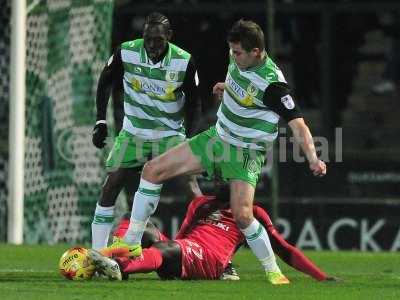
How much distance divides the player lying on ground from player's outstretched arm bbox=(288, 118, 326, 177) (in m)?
0.89

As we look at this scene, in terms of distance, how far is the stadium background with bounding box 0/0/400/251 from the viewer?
1458 cm

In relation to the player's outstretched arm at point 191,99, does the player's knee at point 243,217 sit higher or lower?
lower

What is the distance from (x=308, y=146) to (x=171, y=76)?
78.1 inches

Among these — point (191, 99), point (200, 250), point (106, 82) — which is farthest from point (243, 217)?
point (106, 82)

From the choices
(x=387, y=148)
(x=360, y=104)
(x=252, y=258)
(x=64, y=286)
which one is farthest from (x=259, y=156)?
(x=360, y=104)

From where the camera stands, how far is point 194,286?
8422mm

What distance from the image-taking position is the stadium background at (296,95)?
14.6m

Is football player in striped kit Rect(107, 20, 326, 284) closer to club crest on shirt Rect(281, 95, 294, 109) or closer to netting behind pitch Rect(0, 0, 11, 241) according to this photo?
club crest on shirt Rect(281, 95, 294, 109)

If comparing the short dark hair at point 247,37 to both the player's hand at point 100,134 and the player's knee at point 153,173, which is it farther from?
the player's hand at point 100,134

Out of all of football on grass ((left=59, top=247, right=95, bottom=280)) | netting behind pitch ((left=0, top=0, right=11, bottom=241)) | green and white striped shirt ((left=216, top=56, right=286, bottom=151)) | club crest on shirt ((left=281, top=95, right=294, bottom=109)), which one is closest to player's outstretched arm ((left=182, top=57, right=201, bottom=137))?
green and white striped shirt ((left=216, top=56, right=286, bottom=151))

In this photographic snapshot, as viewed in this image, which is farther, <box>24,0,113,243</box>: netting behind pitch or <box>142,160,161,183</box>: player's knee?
<box>24,0,113,243</box>: netting behind pitch

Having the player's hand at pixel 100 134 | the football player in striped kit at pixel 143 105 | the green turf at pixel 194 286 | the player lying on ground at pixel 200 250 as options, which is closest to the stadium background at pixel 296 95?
the green turf at pixel 194 286

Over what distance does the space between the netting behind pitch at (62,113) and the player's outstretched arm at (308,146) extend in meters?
6.39

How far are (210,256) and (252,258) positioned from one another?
345 cm
